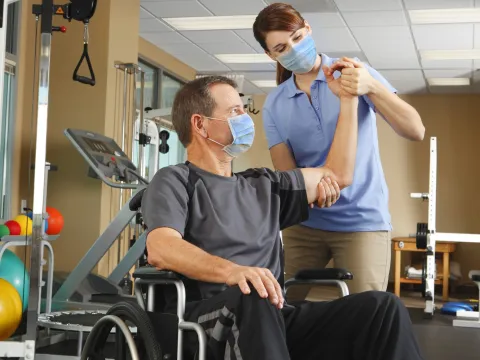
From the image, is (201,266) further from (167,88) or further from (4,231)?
(167,88)

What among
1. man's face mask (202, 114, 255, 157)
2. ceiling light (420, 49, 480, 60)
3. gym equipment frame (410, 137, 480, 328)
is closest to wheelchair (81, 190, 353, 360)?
man's face mask (202, 114, 255, 157)

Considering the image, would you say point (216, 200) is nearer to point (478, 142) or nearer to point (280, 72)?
point (280, 72)

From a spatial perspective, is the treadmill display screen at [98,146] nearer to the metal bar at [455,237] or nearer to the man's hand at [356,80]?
the man's hand at [356,80]

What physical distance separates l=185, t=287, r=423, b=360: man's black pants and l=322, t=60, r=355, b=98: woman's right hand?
574mm

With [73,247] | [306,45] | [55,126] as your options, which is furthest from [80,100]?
[306,45]

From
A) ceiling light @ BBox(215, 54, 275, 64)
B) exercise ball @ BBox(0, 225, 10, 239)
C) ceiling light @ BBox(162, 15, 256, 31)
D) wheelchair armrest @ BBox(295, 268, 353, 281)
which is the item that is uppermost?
ceiling light @ BBox(162, 15, 256, 31)

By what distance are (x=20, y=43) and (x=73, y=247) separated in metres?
1.60

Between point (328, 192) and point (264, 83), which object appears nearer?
point (328, 192)

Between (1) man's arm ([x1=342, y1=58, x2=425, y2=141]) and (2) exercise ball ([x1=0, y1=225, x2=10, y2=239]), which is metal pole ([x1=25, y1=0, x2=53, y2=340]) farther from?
(1) man's arm ([x1=342, y1=58, x2=425, y2=141])

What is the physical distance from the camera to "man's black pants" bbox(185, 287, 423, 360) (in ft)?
4.52

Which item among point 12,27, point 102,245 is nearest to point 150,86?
point 12,27

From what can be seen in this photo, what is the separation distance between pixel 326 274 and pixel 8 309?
1988mm

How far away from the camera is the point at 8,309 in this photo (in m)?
3.37

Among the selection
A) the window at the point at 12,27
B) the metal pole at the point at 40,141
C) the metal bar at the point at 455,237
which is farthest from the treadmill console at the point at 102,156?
the metal bar at the point at 455,237
